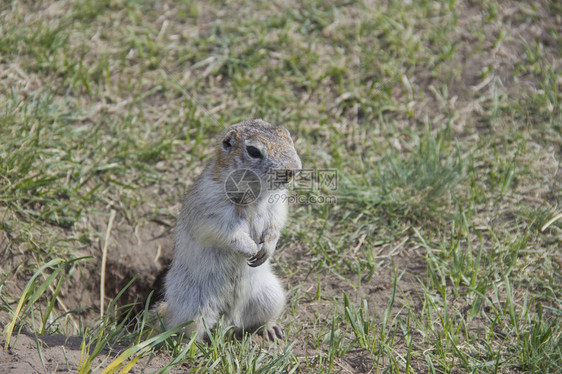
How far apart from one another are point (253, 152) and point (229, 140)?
27cm

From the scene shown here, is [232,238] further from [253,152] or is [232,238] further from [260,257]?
[253,152]

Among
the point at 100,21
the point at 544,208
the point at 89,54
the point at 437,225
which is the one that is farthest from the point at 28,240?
the point at 544,208

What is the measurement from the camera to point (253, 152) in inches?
157

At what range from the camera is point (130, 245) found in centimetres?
517

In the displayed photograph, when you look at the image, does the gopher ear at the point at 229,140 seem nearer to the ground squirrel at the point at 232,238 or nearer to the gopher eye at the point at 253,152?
the ground squirrel at the point at 232,238

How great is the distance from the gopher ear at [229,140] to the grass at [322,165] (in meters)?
1.19

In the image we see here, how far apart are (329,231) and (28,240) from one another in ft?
7.99

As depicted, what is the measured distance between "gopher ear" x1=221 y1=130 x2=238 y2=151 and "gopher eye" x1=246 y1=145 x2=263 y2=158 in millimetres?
180

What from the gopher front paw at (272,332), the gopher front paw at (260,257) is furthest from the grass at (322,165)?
the gopher front paw at (260,257)

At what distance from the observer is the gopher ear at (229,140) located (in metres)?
4.16

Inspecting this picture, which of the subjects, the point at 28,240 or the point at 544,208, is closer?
the point at 28,240

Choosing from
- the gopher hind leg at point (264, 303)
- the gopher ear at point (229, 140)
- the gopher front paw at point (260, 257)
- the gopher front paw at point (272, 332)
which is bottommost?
the gopher front paw at point (272, 332)

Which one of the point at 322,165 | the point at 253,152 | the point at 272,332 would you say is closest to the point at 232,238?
the point at 253,152

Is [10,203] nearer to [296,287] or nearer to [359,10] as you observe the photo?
[296,287]
